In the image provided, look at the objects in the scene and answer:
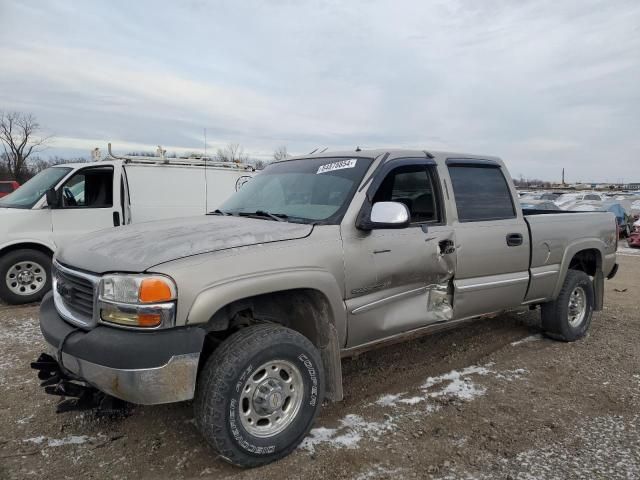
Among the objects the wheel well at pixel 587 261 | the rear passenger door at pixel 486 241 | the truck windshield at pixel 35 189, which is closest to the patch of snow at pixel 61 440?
the rear passenger door at pixel 486 241

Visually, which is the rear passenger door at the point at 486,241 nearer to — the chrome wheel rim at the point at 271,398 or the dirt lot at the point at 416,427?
the dirt lot at the point at 416,427

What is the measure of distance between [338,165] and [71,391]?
7.91ft

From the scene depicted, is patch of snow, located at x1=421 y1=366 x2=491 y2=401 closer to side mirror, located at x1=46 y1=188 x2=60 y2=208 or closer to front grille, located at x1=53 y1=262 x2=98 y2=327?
front grille, located at x1=53 y1=262 x2=98 y2=327

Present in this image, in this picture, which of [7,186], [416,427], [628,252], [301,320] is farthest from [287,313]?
[7,186]

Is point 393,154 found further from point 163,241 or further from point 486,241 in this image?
point 163,241

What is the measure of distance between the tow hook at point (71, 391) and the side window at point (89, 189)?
4.89 m

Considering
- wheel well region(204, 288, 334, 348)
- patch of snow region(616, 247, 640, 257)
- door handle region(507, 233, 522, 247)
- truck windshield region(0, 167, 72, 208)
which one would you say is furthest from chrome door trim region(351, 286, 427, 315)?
patch of snow region(616, 247, 640, 257)

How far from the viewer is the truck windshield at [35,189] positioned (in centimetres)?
708

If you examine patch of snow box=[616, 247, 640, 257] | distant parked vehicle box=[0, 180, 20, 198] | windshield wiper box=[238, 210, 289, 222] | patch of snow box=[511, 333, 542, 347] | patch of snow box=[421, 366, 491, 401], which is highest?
distant parked vehicle box=[0, 180, 20, 198]

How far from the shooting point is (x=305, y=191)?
3.81 meters

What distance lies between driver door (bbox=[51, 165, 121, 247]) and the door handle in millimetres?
5894

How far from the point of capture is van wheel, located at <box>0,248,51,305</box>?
6.70 metres

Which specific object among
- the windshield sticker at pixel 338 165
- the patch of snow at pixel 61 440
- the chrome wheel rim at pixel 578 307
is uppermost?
the windshield sticker at pixel 338 165

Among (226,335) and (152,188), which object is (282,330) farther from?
(152,188)
